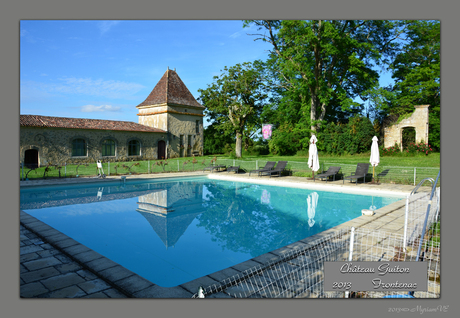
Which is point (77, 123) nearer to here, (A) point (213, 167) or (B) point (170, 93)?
(B) point (170, 93)

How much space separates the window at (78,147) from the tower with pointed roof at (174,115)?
7169 mm

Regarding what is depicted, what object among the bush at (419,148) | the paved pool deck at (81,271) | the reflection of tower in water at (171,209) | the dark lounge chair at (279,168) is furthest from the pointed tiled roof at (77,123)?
the bush at (419,148)

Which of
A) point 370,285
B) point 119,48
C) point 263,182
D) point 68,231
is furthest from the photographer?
point 263,182

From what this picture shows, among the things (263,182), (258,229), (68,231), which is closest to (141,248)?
(68,231)

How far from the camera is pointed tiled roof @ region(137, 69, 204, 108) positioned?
29.0 metres

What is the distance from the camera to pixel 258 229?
727cm

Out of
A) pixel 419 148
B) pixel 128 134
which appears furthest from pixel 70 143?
pixel 419 148

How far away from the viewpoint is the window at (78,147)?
21.2 meters

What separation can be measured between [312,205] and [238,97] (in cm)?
2227

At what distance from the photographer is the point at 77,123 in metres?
21.7

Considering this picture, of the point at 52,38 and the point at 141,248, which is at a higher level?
the point at 52,38
